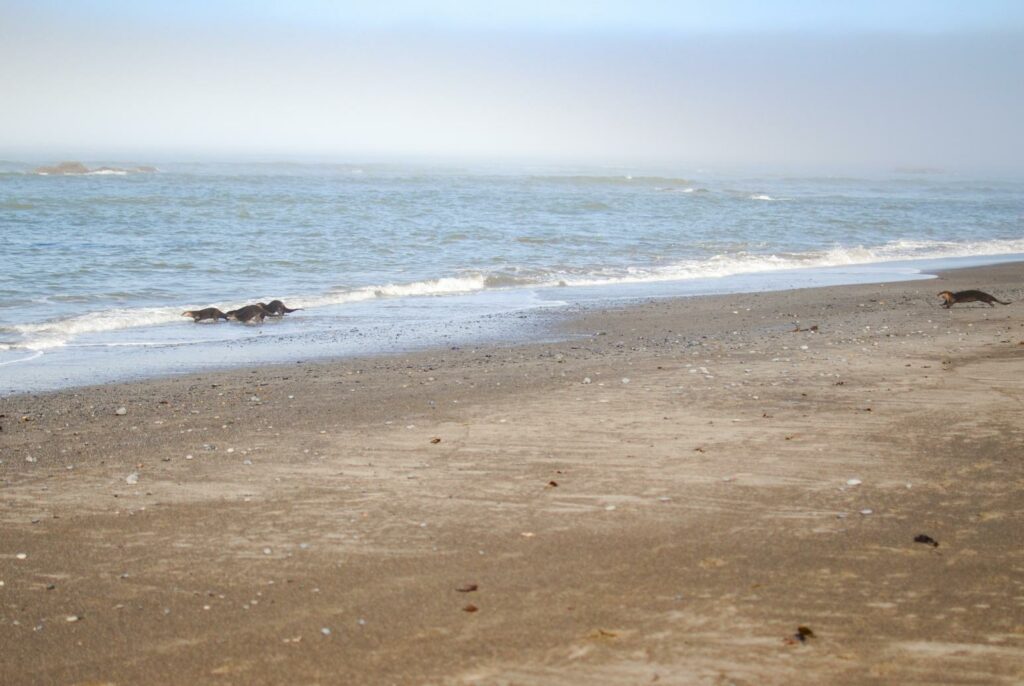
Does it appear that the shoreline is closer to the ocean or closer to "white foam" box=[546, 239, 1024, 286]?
the ocean

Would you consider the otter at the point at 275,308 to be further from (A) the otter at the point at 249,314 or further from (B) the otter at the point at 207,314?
(B) the otter at the point at 207,314

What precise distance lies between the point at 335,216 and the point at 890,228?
16854mm

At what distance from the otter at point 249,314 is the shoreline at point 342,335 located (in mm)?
224

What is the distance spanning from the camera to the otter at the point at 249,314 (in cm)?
1210

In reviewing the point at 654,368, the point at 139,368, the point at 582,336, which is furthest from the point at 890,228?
the point at 139,368

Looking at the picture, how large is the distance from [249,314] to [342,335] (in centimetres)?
158

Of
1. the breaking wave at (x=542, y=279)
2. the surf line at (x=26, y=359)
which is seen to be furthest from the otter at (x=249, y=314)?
the surf line at (x=26, y=359)

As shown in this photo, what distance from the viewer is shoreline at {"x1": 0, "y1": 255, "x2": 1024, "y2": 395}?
361 inches

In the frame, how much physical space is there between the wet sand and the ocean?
2.99m

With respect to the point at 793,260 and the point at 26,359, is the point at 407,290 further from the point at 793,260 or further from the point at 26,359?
the point at 793,260

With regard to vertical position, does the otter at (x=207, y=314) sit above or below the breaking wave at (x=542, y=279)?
above

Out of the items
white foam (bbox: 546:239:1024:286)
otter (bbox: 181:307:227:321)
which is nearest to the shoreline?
otter (bbox: 181:307:227:321)

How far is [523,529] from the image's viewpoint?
184 inches

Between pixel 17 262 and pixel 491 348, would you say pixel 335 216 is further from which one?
pixel 491 348
